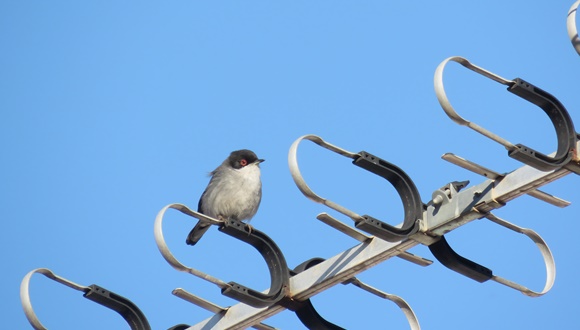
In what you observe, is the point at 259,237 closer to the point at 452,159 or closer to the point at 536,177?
the point at 452,159

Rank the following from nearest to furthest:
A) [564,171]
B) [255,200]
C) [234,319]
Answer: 1. [564,171]
2. [234,319]
3. [255,200]

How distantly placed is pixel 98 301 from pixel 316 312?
152 centimetres

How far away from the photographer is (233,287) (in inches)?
254

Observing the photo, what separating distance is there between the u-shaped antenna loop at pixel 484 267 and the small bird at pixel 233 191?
4.99 m

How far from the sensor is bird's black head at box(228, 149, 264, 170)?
12.0m

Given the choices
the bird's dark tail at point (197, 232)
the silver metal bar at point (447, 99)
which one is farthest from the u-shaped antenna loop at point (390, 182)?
the bird's dark tail at point (197, 232)

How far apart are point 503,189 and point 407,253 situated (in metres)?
0.93

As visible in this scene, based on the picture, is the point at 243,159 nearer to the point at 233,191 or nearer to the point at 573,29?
the point at 233,191

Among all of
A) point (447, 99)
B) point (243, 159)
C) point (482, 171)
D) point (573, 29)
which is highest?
point (243, 159)

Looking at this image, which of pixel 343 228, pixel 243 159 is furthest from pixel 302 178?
pixel 243 159

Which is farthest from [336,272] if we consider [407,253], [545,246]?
[545,246]

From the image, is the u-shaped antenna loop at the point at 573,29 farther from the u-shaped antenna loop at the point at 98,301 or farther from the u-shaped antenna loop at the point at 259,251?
the u-shaped antenna loop at the point at 98,301

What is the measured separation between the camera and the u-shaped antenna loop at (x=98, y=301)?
6.73 metres

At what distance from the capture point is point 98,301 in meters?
7.06
